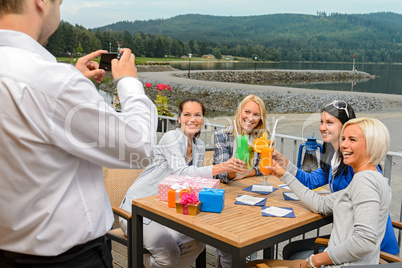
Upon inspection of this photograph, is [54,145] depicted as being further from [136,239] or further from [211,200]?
[136,239]

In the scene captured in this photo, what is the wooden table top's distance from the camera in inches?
66.1

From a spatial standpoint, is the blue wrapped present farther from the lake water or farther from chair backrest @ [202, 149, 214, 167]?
the lake water

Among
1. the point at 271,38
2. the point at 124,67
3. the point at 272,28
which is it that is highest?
the point at 272,28

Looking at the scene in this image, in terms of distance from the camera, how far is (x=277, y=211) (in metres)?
2.01

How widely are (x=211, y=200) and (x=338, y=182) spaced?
78 centimetres

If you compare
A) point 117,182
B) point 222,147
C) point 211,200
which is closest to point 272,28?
point 222,147

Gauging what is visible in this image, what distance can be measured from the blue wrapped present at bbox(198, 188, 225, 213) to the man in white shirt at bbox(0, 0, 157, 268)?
91 cm

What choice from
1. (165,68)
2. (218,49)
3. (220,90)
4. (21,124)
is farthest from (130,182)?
(218,49)

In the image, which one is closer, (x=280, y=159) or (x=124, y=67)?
(x=124, y=67)

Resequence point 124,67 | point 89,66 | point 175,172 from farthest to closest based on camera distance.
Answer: point 175,172 < point 89,66 < point 124,67

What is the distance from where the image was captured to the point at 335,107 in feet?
8.13

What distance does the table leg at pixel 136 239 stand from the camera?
2172mm

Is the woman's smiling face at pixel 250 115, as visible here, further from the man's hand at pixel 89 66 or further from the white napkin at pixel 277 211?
the man's hand at pixel 89 66

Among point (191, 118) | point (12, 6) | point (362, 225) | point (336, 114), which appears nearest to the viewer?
point (12, 6)
